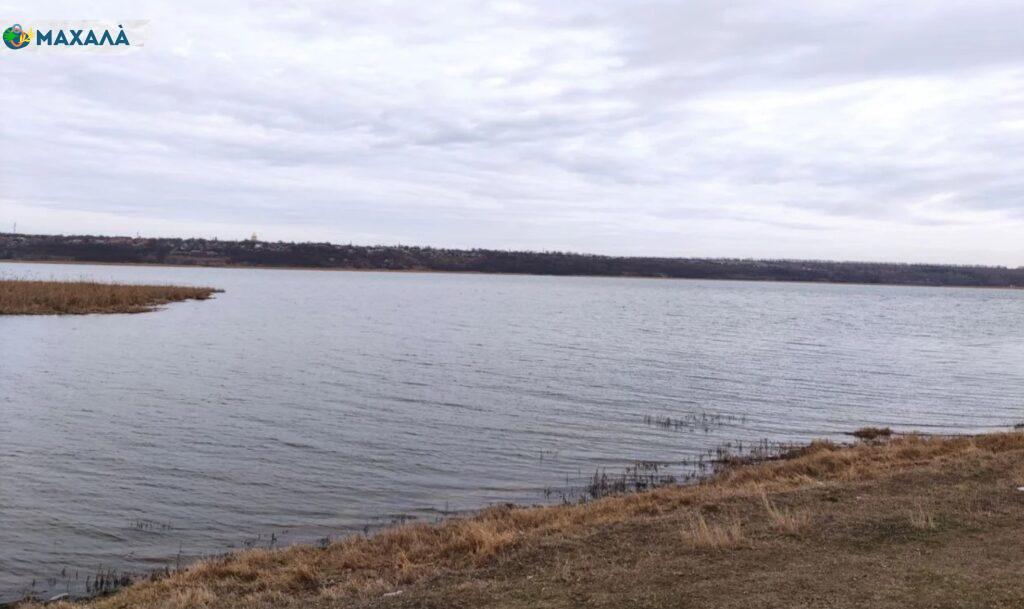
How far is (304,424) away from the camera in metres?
21.0

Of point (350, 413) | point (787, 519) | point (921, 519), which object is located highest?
point (921, 519)

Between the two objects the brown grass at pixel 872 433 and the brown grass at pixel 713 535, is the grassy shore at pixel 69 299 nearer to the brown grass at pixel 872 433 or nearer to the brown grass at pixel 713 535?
the brown grass at pixel 872 433

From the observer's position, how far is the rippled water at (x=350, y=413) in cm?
1362

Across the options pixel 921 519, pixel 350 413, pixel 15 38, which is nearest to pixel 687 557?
pixel 921 519

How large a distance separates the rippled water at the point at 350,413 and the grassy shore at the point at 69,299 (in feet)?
15.4

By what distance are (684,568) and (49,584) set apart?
26.4 feet

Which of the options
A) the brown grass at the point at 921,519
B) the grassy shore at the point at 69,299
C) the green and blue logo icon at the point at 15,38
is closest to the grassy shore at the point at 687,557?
the brown grass at the point at 921,519

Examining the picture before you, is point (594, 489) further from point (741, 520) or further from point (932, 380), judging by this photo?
point (932, 380)

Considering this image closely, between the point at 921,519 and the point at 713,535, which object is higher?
the point at 921,519

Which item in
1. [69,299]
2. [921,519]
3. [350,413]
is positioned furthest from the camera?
[69,299]

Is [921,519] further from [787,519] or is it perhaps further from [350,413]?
[350,413]

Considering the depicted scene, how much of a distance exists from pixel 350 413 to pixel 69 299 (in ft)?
135

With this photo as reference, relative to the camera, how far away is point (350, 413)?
22.8 meters

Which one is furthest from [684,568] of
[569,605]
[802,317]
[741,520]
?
[802,317]
